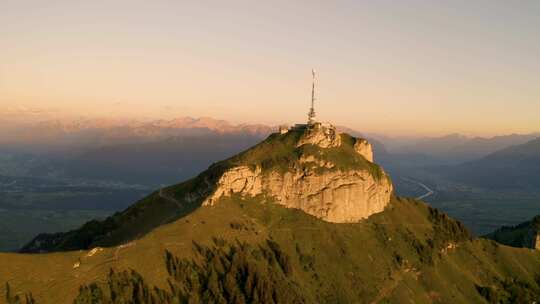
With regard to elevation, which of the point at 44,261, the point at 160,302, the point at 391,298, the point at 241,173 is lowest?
the point at 391,298

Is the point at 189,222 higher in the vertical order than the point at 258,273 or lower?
higher

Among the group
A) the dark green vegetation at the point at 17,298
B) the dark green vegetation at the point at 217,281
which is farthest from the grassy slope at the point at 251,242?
the dark green vegetation at the point at 217,281

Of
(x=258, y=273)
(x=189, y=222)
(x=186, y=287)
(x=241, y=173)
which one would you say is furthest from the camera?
(x=241, y=173)

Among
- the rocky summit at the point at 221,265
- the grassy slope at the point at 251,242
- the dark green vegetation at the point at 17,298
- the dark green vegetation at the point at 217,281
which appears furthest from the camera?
the dark green vegetation at the point at 217,281

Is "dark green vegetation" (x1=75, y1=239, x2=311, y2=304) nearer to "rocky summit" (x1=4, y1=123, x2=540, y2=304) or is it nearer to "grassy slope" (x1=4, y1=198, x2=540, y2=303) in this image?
"rocky summit" (x1=4, y1=123, x2=540, y2=304)

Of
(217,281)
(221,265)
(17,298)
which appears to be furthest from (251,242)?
(17,298)

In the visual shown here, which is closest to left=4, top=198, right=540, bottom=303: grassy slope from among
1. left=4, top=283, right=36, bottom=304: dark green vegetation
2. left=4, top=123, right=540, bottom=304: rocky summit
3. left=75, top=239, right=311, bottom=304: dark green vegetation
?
left=4, top=123, right=540, bottom=304: rocky summit

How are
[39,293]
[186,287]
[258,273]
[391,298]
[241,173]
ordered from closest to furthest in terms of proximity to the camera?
[39,293]
[186,287]
[258,273]
[391,298]
[241,173]

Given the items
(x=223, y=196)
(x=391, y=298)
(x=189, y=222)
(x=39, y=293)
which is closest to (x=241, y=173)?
(x=223, y=196)

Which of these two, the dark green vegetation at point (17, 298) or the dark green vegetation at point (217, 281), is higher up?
the dark green vegetation at point (17, 298)

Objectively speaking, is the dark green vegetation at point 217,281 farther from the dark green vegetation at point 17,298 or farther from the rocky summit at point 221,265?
the dark green vegetation at point 17,298

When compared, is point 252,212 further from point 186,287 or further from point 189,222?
point 186,287
